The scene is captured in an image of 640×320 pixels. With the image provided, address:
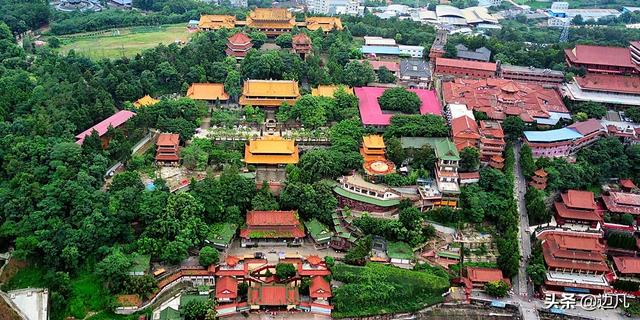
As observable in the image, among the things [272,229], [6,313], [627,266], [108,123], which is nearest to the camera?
[6,313]

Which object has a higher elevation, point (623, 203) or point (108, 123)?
point (108, 123)

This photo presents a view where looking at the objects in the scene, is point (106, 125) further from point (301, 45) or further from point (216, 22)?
point (216, 22)

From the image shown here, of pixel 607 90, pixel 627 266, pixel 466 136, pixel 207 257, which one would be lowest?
pixel 627 266

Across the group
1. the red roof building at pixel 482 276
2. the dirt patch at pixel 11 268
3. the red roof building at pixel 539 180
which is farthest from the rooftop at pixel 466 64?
the dirt patch at pixel 11 268

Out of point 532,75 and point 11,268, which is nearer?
point 11,268

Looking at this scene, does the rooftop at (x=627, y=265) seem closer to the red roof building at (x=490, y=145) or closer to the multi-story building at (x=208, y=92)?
the red roof building at (x=490, y=145)

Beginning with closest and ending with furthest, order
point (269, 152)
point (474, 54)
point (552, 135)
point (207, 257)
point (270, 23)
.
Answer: point (207, 257) < point (269, 152) < point (552, 135) < point (474, 54) < point (270, 23)

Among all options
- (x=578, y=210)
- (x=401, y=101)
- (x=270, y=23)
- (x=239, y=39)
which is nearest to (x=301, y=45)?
(x=239, y=39)

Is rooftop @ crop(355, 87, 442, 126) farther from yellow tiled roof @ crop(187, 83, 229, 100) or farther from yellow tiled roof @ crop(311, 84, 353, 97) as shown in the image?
yellow tiled roof @ crop(187, 83, 229, 100)

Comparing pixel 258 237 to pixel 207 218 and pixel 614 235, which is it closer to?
pixel 207 218
